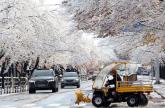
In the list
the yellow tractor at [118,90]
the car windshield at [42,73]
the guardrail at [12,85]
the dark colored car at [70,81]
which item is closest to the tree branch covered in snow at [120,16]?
the yellow tractor at [118,90]

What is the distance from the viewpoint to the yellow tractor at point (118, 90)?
2205 centimetres

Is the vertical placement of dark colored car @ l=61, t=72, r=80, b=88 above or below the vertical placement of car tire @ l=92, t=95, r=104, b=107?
above

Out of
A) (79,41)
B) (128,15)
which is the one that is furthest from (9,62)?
(128,15)

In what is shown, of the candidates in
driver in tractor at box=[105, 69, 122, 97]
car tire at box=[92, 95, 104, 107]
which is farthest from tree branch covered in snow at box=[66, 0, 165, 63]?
car tire at box=[92, 95, 104, 107]

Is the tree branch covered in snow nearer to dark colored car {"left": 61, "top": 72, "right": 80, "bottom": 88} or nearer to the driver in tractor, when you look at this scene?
the driver in tractor

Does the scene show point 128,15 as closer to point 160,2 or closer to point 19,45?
point 160,2

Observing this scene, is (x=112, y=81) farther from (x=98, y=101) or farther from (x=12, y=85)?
(x=12, y=85)

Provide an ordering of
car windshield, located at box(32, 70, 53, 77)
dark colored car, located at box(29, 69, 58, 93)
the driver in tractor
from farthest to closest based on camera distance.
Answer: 1. car windshield, located at box(32, 70, 53, 77)
2. dark colored car, located at box(29, 69, 58, 93)
3. the driver in tractor

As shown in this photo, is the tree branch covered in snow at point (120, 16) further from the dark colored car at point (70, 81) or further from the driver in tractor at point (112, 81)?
the dark colored car at point (70, 81)

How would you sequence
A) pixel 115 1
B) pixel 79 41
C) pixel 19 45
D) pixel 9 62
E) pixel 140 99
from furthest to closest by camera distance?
pixel 79 41 < pixel 9 62 < pixel 19 45 < pixel 140 99 < pixel 115 1

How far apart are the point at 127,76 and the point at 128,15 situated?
17.6 ft

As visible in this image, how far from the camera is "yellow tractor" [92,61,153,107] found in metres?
22.0

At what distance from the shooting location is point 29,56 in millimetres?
56031

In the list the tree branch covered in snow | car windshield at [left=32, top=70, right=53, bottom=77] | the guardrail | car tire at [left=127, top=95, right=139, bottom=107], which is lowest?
car tire at [left=127, top=95, right=139, bottom=107]
